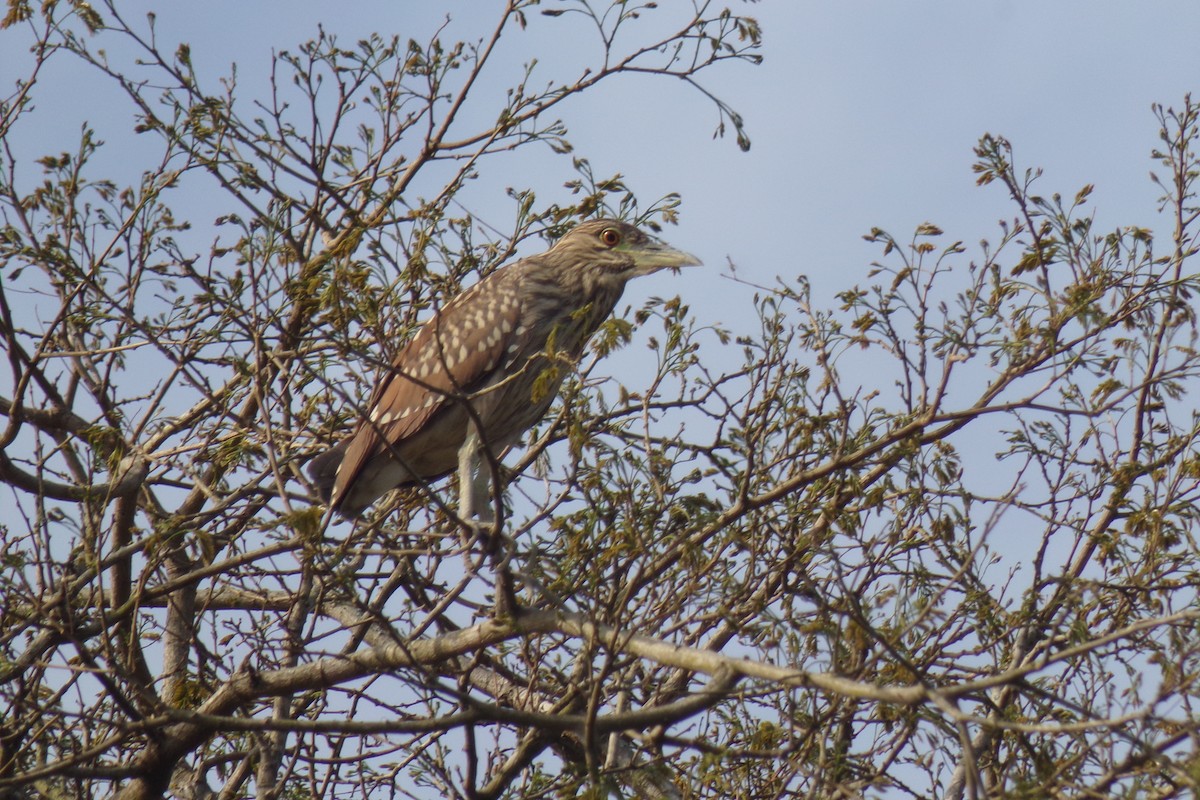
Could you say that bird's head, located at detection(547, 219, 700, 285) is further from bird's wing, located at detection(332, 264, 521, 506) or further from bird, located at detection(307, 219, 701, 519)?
bird's wing, located at detection(332, 264, 521, 506)

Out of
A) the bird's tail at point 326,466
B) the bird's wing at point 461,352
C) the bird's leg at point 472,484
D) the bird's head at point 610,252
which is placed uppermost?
the bird's head at point 610,252

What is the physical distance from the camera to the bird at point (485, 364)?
5.92 meters

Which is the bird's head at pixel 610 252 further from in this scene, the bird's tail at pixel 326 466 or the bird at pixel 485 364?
the bird's tail at pixel 326 466

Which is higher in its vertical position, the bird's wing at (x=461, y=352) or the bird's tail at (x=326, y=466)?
the bird's wing at (x=461, y=352)

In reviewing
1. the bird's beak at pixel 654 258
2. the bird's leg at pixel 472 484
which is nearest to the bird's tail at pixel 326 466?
the bird's leg at pixel 472 484

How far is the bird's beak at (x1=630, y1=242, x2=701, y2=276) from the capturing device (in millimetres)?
6676

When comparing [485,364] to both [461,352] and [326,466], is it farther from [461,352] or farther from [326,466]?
[326,466]

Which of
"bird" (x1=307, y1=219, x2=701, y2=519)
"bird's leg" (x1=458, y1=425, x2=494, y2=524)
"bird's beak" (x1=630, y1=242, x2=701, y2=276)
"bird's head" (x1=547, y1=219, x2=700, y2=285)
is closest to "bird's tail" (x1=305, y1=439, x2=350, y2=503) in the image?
"bird" (x1=307, y1=219, x2=701, y2=519)

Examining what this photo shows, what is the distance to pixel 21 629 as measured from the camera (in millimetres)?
5035

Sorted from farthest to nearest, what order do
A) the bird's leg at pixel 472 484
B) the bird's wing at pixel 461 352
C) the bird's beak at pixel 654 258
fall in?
the bird's beak at pixel 654 258 < the bird's wing at pixel 461 352 < the bird's leg at pixel 472 484

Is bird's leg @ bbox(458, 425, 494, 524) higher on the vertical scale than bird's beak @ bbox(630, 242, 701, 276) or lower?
lower

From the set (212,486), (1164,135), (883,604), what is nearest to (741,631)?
(883,604)

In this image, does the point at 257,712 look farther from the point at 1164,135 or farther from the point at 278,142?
the point at 1164,135

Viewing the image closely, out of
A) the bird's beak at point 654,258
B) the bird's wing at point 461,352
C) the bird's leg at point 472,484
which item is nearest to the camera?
the bird's leg at point 472,484
